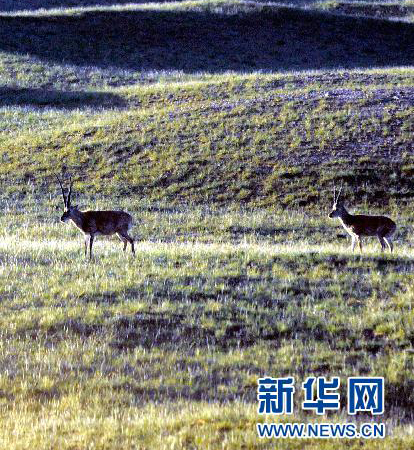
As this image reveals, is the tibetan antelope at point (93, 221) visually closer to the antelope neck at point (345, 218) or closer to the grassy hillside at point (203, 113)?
the antelope neck at point (345, 218)

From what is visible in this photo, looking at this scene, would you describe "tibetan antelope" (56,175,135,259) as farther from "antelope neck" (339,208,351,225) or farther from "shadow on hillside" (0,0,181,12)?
"shadow on hillside" (0,0,181,12)

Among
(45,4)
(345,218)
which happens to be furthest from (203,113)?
(45,4)

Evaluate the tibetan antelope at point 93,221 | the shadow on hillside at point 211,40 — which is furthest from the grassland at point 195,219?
the tibetan antelope at point 93,221

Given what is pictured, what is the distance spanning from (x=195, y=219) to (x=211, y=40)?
44.4 meters

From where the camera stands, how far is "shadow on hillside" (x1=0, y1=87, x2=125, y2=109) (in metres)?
49.2

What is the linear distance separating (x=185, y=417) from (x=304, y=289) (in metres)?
6.32

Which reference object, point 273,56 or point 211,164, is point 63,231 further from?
point 273,56

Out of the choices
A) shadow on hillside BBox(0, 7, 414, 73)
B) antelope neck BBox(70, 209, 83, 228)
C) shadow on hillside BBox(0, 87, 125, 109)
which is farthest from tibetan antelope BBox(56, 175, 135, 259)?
shadow on hillside BBox(0, 7, 414, 73)

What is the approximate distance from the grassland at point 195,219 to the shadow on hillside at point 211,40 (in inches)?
11.9

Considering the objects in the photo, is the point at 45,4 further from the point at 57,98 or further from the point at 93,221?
the point at 93,221

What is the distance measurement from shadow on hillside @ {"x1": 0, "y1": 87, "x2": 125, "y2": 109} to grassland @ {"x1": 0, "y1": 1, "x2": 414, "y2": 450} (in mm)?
243

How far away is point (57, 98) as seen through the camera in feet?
169

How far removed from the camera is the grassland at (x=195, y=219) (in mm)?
10297

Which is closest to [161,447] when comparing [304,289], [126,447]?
[126,447]
